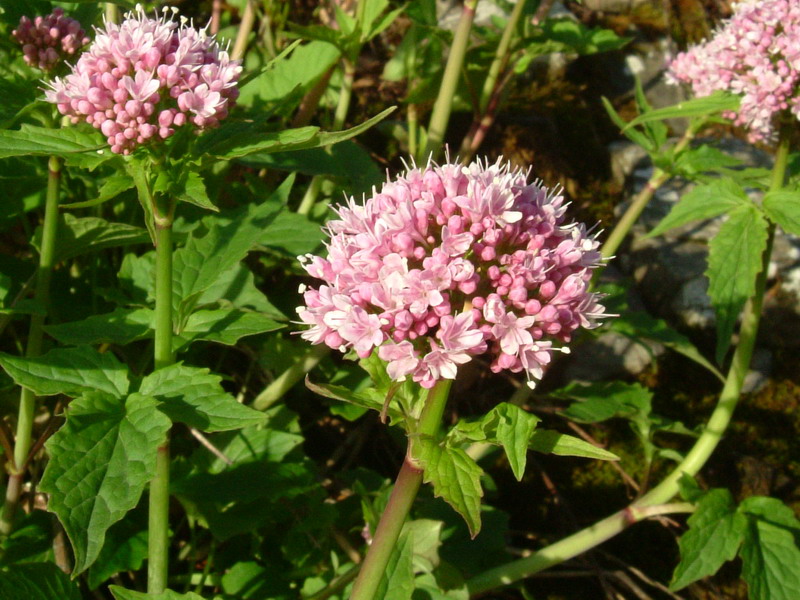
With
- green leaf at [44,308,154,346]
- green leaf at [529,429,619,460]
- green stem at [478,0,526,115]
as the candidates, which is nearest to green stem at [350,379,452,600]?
green leaf at [529,429,619,460]

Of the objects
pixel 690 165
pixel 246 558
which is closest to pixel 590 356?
pixel 690 165

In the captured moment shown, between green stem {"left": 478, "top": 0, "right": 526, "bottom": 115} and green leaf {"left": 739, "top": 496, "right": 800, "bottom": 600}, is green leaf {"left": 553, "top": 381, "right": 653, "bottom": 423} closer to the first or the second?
green leaf {"left": 739, "top": 496, "right": 800, "bottom": 600}

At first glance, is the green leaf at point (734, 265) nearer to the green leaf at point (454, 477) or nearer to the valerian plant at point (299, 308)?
the valerian plant at point (299, 308)

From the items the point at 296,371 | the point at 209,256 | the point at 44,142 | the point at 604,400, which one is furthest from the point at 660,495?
the point at 44,142

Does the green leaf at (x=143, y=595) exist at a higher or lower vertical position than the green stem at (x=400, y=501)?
lower

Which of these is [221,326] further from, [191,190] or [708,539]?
[708,539]

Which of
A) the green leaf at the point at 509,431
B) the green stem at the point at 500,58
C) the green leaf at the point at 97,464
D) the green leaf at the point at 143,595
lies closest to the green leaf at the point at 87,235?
the green leaf at the point at 97,464
